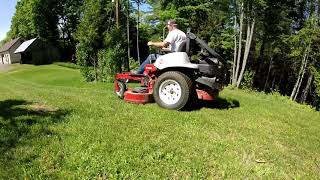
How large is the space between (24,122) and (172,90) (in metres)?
3.25

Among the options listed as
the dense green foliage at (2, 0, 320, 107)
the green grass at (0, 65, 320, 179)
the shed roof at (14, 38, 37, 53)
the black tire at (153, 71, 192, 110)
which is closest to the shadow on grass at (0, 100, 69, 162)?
the green grass at (0, 65, 320, 179)

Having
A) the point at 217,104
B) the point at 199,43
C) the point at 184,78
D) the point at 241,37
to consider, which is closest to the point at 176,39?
the point at 199,43

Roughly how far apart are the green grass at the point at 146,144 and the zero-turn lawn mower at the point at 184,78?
15.0 inches

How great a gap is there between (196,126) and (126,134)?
1480 mm

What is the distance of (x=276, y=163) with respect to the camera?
5867mm

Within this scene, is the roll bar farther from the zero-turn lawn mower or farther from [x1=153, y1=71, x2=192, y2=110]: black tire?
[x1=153, y1=71, x2=192, y2=110]: black tire

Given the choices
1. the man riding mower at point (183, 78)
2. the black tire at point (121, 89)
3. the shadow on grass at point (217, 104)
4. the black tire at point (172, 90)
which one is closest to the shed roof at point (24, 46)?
the black tire at point (121, 89)

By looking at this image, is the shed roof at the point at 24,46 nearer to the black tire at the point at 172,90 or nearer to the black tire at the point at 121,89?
the black tire at the point at 121,89

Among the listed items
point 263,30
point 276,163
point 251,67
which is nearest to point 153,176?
point 276,163

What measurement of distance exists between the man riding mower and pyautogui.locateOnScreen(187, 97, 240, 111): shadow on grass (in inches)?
13.6

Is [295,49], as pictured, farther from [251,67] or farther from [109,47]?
[109,47]

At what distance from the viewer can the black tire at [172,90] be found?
325 inches

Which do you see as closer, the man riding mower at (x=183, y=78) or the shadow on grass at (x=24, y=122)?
the shadow on grass at (x=24, y=122)

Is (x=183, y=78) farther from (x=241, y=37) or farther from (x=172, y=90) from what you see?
(x=241, y=37)
